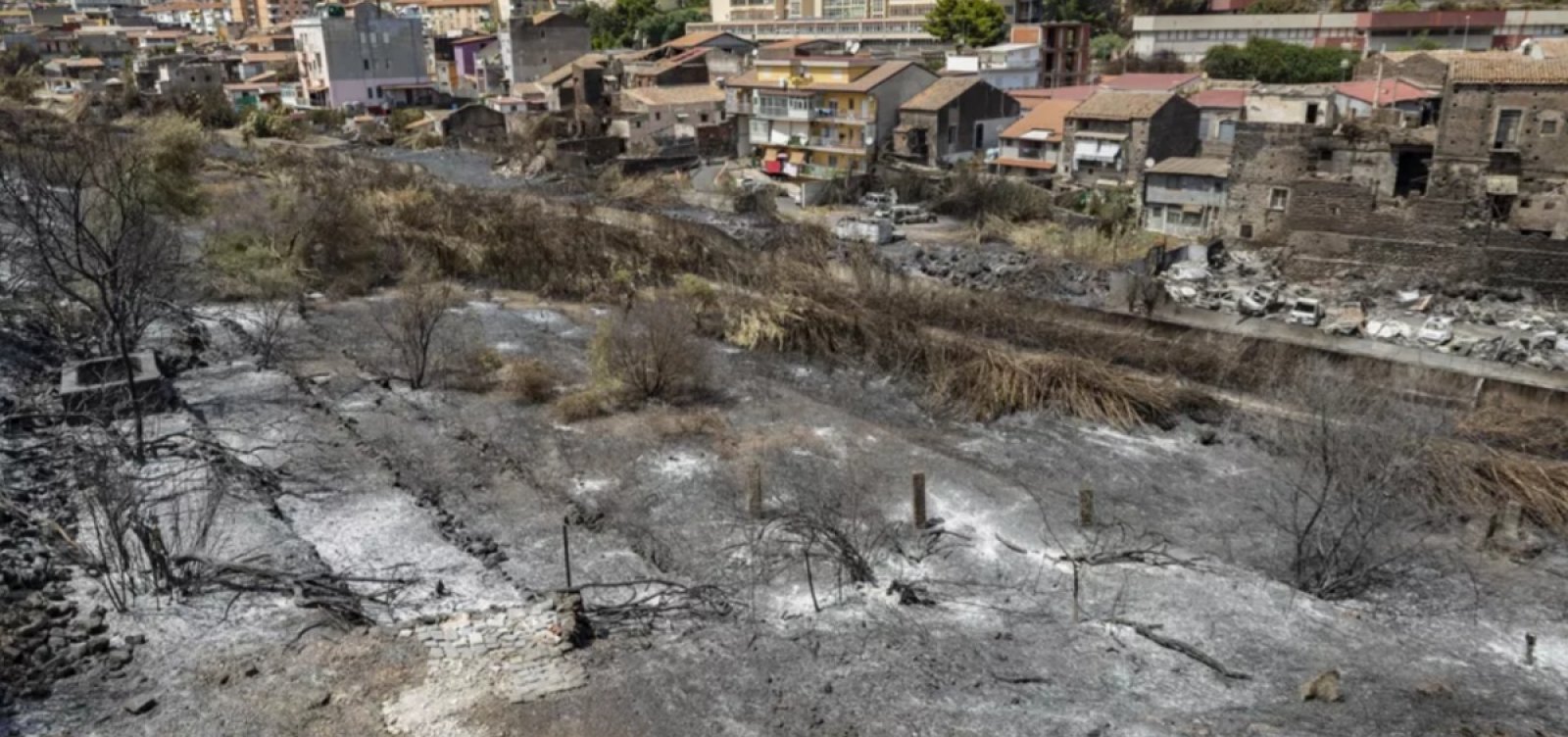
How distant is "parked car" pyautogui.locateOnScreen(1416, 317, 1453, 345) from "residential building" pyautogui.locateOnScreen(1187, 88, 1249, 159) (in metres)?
13.5

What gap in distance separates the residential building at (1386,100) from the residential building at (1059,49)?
65.0ft

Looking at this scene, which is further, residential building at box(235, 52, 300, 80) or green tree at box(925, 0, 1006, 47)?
residential building at box(235, 52, 300, 80)

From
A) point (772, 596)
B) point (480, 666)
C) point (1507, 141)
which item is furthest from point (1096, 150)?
point (480, 666)

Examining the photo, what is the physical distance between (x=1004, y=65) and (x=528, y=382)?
40.4 meters

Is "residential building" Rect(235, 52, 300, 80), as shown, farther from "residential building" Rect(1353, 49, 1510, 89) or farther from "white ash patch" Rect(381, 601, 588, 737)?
"white ash patch" Rect(381, 601, 588, 737)

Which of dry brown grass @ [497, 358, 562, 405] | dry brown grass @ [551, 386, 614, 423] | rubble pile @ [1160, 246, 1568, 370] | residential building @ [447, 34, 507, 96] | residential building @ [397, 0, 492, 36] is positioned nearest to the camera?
dry brown grass @ [551, 386, 614, 423]

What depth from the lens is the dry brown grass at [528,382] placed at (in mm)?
18859

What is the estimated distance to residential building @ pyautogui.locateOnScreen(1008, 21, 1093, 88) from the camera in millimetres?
56875

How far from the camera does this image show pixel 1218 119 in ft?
123

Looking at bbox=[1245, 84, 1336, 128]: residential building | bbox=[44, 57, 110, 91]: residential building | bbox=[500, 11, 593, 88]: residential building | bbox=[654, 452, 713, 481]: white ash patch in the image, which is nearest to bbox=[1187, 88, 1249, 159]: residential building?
bbox=[1245, 84, 1336, 128]: residential building

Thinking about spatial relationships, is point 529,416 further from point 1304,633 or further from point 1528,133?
point 1528,133

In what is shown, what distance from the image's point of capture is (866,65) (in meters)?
43.1

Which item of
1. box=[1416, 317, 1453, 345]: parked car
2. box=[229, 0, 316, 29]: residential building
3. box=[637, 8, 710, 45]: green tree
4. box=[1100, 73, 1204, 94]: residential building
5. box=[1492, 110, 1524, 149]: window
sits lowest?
box=[1416, 317, 1453, 345]: parked car

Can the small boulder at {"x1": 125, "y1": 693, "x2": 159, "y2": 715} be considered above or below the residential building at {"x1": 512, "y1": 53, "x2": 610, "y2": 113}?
below
